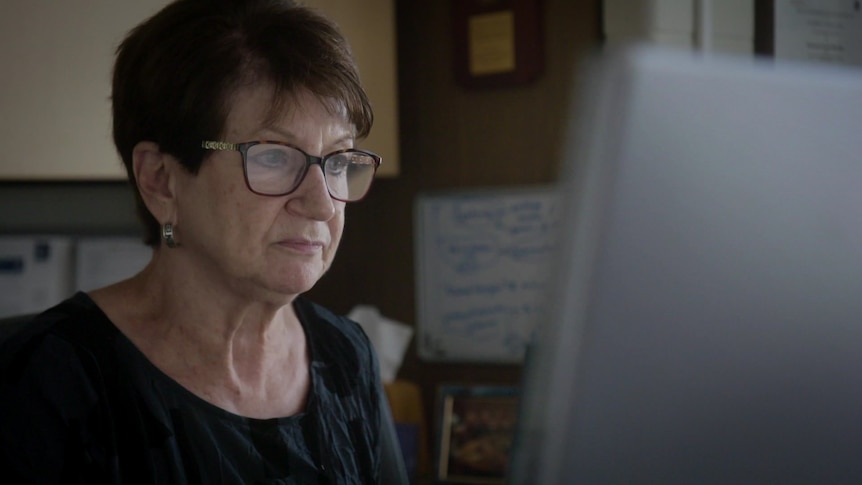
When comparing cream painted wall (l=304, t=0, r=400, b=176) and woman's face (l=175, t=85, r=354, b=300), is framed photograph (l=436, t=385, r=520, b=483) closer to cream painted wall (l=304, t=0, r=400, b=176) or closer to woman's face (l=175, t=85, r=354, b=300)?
cream painted wall (l=304, t=0, r=400, b=176)

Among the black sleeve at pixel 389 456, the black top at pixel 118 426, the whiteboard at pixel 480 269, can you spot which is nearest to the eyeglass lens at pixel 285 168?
the black top at pixel 118 426

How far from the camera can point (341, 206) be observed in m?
0.94

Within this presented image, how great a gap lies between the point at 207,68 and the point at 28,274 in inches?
38.1

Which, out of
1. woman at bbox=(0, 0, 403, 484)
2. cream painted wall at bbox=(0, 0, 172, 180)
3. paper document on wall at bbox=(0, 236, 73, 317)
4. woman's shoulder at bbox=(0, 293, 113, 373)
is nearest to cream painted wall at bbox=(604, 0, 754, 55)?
woman at bbox=(0, 0, 403, 484)

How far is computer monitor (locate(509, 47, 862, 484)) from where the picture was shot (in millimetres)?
298

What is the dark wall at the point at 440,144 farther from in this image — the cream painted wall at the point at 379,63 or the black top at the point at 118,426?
the black top at the point at 118,426

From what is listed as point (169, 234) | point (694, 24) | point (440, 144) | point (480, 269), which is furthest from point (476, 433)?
point (169, 234)

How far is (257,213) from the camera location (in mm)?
854

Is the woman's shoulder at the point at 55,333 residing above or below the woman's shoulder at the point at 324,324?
above

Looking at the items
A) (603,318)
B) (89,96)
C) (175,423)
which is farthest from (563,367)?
Result: (89,96)

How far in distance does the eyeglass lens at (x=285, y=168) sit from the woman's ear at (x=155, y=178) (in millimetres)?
86

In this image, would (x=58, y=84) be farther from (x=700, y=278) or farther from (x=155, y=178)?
(x=700, y=278)

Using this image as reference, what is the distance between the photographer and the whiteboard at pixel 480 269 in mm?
1767

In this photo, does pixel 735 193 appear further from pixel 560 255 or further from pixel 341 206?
pixel 341 206
